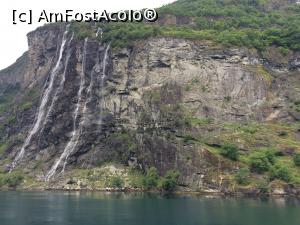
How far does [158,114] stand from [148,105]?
15.5 feet

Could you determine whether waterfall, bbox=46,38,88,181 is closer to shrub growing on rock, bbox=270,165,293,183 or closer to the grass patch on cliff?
the grass patch on cliff

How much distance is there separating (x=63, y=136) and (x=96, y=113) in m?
10.7

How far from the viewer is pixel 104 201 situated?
91.9 m

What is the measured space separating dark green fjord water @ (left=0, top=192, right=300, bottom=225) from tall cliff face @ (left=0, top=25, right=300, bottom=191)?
92.5ft

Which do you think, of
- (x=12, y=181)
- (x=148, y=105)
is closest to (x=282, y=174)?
(x=148, y=105)

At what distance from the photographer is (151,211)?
247 feet

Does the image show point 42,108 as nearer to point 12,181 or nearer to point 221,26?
point 12,181

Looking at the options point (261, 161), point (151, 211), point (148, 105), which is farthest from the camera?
point (148, 105)

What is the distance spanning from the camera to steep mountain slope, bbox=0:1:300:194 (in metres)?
116

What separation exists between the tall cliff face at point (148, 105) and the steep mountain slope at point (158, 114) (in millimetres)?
281

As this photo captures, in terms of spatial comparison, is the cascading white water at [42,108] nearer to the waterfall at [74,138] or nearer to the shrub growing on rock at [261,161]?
the waterfall at [74,138]

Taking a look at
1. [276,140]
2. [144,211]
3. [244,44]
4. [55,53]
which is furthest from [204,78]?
[144,211]

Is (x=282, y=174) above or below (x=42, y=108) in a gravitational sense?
below

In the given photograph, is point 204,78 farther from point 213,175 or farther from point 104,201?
point 104,201
